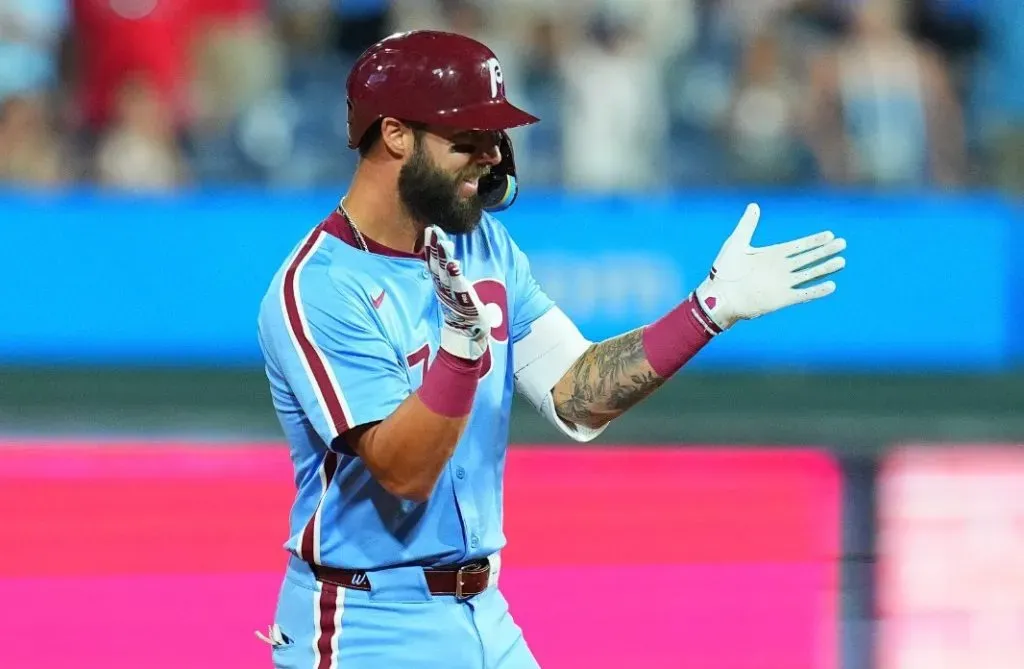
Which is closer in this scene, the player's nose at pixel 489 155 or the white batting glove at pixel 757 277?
the player's nose at pixel 489 155

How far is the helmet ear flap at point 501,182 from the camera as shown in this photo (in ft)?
11.3

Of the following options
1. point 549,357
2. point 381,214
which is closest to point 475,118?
point 381,214

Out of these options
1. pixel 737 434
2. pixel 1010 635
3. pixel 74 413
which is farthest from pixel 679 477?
pixel 74 413

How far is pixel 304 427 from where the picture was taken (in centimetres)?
330

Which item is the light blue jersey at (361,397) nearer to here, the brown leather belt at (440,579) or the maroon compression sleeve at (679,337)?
the brown leather belt at (440,579)

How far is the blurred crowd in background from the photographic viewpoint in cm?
1112

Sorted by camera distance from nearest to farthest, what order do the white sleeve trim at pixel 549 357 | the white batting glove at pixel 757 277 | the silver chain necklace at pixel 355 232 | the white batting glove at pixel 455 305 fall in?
the white batting glove at pixel 455 305
the silver chain necklace at pixel 355 232
the white batting glove at pixel 757 277
the white sleeve trim at pixel 549 357

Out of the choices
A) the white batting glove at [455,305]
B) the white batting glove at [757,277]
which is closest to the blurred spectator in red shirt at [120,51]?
the white batting glove at [757,277]

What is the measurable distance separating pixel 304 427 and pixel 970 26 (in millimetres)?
9867

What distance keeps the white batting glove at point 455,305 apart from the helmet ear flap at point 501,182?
46 centimetres

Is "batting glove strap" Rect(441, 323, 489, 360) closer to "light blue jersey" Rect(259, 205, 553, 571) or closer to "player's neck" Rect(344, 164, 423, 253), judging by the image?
"light blue jersey" Rect(259, 205, 553, 571)

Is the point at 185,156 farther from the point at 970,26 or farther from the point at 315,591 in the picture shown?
the point at 315,591

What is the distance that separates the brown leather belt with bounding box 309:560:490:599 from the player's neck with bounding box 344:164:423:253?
0.65 metres

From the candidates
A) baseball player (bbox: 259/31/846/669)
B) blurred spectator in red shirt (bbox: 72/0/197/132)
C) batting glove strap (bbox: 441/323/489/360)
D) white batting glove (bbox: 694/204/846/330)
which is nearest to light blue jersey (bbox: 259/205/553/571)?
baseball player (bbox: 259/31/846/669)
